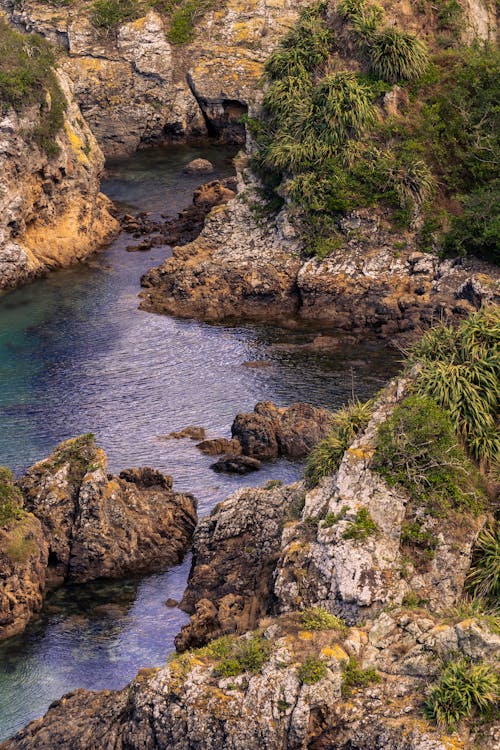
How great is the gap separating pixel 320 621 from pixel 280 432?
20024 mm

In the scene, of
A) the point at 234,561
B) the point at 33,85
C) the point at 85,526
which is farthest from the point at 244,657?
the point at 33,85

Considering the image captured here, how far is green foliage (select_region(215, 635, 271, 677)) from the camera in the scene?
2589cm

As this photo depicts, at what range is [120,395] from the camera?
2076 inches

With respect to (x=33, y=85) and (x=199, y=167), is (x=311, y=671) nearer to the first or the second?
(x=33, y=85)

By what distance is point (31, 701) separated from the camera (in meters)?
32.4

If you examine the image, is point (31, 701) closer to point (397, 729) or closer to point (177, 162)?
point (397, 729)

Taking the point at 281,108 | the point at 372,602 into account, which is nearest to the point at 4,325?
the point at 281,108

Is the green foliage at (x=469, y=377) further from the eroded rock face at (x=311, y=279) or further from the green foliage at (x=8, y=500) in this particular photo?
the eroded rock face at (x=311, y=279)

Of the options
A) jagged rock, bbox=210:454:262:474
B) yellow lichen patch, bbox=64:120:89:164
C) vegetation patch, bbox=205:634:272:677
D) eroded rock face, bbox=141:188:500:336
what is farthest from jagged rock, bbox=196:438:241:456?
yellow lichen patch, bbox=64:120:89:164

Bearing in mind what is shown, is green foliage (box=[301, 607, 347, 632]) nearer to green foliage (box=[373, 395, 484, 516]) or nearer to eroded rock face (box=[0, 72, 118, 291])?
green foliage (box=[373, 395, 484, 516])

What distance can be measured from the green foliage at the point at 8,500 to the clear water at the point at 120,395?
9.89 feet

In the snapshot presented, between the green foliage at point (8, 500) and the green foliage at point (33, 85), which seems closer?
the green foliage at point (8, 500)

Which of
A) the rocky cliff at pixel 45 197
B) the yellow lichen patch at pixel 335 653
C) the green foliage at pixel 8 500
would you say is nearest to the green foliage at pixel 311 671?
the yellow lichen patch at pixel 335 653

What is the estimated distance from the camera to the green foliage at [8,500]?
122 ft
